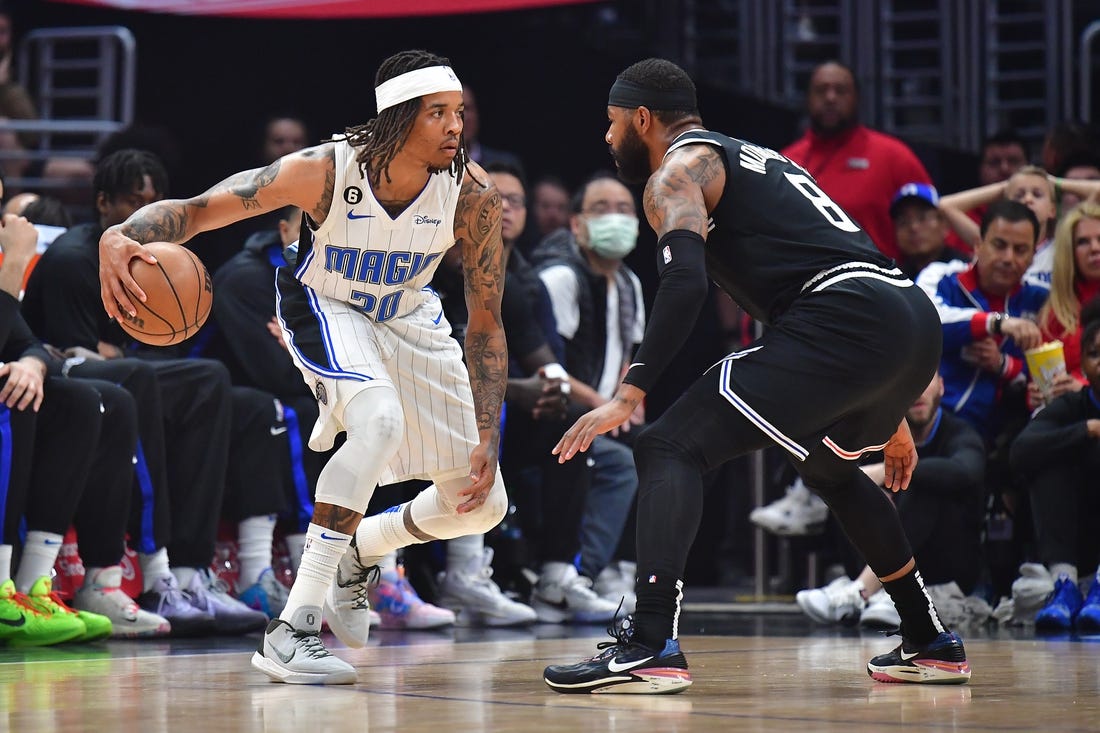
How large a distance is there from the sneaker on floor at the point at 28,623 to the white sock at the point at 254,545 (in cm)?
118

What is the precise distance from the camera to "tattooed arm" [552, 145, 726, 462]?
3680 mm

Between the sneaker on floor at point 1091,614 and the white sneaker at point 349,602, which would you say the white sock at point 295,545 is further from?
the sneaker on floor at point 1091,614

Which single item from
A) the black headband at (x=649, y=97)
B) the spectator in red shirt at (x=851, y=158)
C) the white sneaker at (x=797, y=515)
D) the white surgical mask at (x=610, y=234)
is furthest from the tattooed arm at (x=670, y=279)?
the spectator in red shirt at (x=851, y=158)

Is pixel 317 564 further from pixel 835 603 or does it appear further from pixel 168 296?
pixel 835 603

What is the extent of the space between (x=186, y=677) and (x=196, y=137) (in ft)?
22.0

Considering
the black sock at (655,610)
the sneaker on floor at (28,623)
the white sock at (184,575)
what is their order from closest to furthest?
the black sock at (655,610), the sneaker on floor at (28,623), the white sock at (184,575)

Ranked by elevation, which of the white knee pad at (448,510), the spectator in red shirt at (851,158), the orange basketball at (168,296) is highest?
the spectator in red shirt at (851,158)

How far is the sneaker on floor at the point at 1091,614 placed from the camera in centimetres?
633

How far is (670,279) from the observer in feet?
12.5

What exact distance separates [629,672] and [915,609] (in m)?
0.98

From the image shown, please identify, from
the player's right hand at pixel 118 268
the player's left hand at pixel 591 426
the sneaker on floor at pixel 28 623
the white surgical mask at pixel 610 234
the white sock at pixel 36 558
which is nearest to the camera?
the player's left hand at pixel 591 426

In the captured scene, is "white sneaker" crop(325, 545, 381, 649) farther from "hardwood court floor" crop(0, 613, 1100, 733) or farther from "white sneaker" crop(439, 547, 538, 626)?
"white sneaker" crop(439, 547, 538, 626)

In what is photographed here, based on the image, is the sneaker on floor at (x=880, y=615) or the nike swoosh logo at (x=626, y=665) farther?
the sneaker on floor at (x=880, y=615)

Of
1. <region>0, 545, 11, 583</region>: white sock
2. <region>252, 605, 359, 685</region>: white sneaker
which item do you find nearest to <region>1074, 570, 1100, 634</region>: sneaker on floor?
<region>252, 605, 359, 685</region>: white sneaker
